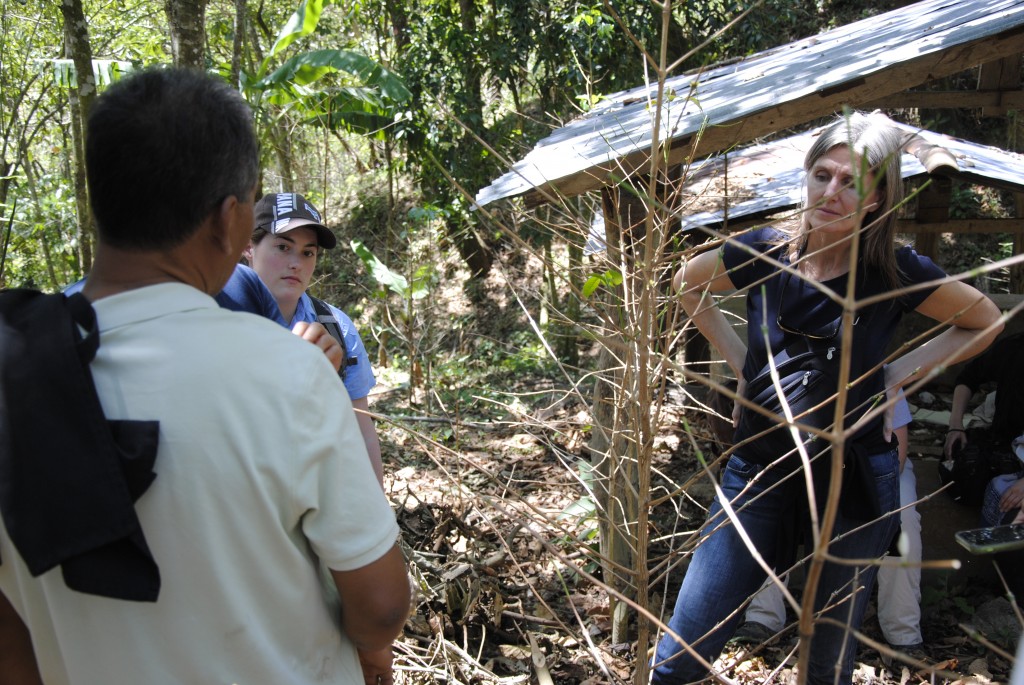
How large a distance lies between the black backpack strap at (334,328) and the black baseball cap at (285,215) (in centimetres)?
26

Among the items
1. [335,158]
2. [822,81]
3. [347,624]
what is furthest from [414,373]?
[335,158]

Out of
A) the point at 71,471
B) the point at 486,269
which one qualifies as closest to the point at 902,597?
the point at 71,471

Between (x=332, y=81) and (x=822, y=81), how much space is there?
9173 mm

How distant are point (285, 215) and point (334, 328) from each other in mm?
440

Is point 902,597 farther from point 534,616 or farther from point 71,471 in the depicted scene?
point 71,471

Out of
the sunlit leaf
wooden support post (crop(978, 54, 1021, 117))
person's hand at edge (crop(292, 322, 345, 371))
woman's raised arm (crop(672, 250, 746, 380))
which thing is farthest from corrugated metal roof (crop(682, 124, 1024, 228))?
the sunlit leaf

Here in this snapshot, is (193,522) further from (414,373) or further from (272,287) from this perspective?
(414,373)

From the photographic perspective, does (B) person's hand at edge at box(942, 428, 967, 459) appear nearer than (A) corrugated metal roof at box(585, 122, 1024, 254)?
Yes

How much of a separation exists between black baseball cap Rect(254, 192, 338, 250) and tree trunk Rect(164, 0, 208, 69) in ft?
6.03

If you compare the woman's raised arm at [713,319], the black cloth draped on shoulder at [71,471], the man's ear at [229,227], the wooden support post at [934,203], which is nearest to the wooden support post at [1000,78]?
the wooden support post at [934,203]

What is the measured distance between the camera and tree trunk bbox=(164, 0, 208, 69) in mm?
4273

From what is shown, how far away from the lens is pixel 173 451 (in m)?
1.17

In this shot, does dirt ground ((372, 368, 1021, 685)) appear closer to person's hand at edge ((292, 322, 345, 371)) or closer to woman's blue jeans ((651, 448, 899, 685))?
woman's blue jeans ((651, 448, 899, 685))

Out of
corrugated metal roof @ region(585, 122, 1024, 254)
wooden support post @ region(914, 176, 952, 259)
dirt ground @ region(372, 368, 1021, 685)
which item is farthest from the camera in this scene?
wooden support post @ region(914, 176, 952, 259)
